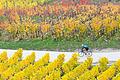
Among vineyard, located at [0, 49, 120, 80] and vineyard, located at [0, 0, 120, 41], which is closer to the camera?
vineyard, located at [0, 49, 120, 80]

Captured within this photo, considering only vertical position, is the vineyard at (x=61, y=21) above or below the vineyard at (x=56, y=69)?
above

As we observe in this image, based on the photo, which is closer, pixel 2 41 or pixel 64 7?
pixel 2 41

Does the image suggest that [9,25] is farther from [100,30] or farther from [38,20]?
[100,30]

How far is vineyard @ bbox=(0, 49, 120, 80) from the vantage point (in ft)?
66.1

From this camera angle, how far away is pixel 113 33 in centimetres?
2797

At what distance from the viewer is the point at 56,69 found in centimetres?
2170

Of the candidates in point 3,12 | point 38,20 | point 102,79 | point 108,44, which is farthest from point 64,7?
point 102,79

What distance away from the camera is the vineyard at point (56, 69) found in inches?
794

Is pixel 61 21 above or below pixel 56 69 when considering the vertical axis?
above

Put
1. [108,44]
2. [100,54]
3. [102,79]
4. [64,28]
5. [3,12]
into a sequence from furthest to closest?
[3,12] → [64,28] → [108,44] → [100,54] → [102,79]

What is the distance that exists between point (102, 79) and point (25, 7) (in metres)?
15.9

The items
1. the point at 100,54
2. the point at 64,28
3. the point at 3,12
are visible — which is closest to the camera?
the point at 100,54

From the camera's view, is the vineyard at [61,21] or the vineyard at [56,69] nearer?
the vineyard at [56,69]

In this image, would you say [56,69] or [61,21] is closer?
[56,69]
